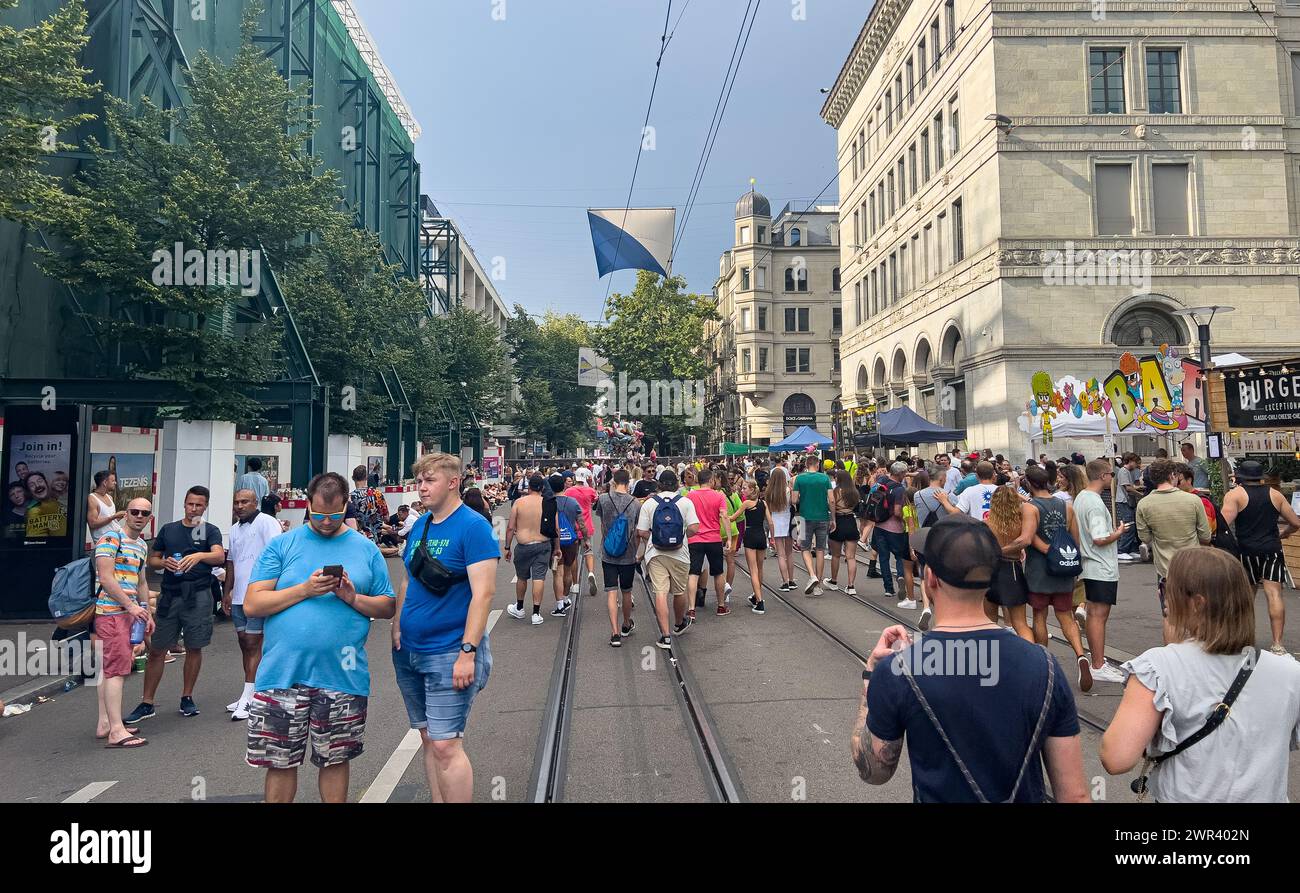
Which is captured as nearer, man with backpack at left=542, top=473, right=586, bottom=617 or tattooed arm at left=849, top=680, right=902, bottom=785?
tattooed arm at left=849, top=680, right=902, bottom=785

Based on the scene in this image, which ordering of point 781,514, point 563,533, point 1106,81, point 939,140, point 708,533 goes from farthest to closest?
point 939,140, point 1106,81, point 781,514, point 563,533, point 708,533

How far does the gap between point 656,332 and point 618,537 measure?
4864 cm

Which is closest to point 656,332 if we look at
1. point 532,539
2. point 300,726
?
point 532,539

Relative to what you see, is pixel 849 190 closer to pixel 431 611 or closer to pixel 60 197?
pixel 60 197

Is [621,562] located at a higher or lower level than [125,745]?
→ higher

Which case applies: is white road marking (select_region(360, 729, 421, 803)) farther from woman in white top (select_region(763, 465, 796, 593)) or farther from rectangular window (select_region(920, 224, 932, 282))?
rectangular window (select_region(920, 224, 932, 282))

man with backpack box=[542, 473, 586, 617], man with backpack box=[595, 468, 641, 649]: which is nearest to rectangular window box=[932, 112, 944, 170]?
man with backpack box=[542, 473, 586, 617]

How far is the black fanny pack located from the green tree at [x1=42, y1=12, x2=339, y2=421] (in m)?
11.8

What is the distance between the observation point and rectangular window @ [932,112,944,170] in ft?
101

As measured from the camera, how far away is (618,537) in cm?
856

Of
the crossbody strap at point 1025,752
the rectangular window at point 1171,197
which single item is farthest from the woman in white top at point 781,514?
the rectangular window at point 1171,197

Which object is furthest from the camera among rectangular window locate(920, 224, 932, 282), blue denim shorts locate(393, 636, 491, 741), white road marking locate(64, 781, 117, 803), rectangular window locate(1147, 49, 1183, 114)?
rectangular window locate(920, 224, 932, 282)

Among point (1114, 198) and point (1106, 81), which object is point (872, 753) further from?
point (1106, 81)

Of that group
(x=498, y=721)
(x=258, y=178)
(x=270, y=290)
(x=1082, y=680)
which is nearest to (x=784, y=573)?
(x=1082, y=680)
